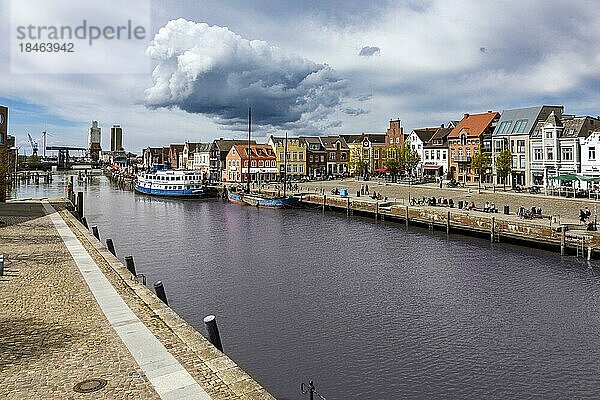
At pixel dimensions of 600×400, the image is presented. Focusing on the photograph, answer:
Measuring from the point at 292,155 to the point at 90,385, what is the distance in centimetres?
10204

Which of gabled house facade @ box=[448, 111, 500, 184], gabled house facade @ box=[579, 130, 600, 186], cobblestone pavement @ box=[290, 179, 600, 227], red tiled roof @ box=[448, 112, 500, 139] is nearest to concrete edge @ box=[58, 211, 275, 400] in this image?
cobblestone pavement @ box=[290, 179, 600, 227]

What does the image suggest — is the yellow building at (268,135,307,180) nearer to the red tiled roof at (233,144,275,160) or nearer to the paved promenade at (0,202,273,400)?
the red tiled roof at (233,144,275,160)

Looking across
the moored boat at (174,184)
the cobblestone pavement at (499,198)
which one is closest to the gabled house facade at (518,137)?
the cobblestone pavement at (499,198)

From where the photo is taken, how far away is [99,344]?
43.2 feet

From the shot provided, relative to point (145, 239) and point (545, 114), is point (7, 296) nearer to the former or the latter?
point (145, 239)

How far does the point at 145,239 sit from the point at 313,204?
92.6 ft

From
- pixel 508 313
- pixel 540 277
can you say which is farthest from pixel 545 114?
pixel 508 313

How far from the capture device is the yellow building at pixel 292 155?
365 feet

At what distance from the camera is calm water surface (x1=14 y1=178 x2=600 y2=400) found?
15648mm

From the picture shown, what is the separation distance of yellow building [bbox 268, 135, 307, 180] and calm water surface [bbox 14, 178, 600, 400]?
68.0m

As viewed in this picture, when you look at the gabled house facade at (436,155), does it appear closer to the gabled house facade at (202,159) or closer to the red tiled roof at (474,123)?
the red tiled roof at (474,123)

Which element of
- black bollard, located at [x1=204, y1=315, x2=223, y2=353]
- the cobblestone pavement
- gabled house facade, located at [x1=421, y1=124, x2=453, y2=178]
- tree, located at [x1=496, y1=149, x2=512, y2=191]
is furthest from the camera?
gabled house facade, located at [x1=421, y1=124, x2=453, y2=178]

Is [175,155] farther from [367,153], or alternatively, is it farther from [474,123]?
[474,123]

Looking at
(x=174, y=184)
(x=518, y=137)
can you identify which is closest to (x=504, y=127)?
(x=518, y=137)
